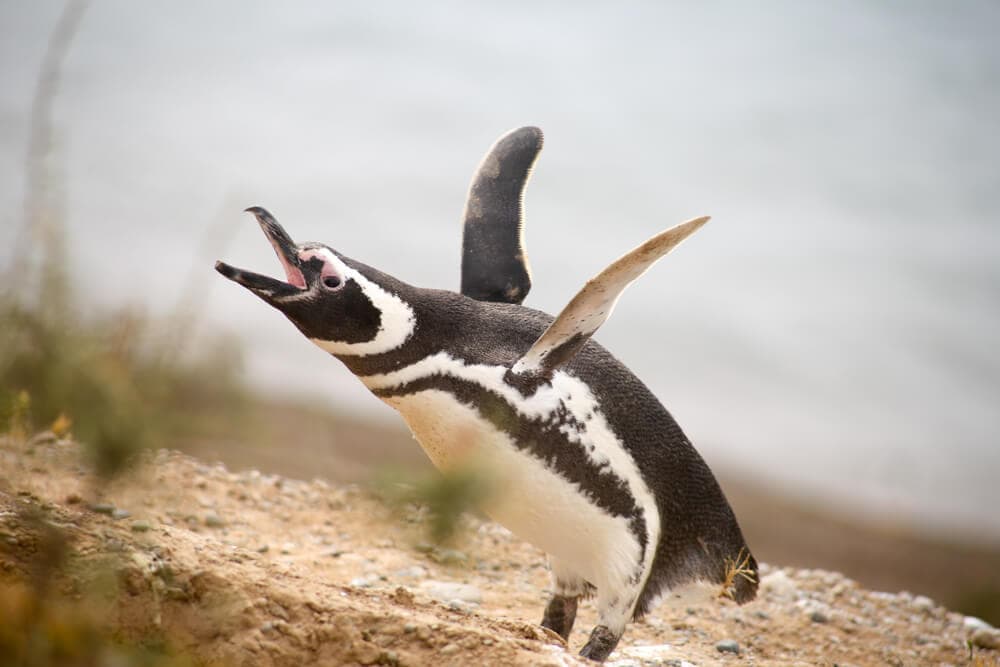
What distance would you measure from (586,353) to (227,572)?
1034 mm

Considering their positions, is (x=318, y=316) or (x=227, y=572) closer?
(x=227, y=572)

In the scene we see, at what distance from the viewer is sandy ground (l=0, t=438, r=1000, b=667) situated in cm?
187

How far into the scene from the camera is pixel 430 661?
→ 1.92 meters

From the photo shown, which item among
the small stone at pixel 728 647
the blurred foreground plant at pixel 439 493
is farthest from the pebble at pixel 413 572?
the blurred foreground plant at pixel 439 493

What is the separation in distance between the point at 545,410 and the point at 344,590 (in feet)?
2.08

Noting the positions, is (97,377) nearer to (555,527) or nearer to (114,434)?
(114,434)

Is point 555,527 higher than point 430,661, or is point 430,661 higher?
point 555,527

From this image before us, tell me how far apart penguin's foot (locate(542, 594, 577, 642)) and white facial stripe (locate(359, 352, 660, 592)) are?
0.35 metres

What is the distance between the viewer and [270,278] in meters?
2.24

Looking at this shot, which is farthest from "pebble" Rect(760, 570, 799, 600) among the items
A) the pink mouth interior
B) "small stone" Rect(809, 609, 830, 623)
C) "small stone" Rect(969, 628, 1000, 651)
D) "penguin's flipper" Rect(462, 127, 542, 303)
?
the pink mouth interior

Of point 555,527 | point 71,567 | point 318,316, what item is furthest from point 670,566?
point 71,567

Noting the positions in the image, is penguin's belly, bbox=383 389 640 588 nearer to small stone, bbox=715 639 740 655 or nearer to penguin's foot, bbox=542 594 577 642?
penguin's foot, bbox=542 594 577 642

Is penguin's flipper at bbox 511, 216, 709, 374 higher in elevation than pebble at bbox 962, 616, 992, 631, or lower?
higher

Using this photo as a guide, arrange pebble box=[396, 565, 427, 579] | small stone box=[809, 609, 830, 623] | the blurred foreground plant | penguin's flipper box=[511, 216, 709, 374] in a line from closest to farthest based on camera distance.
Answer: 1. the blurred foreground plant
2. penguin's flipper box=[511, 216, 709, 374]
3. pebble box=[396, 565, 427, 579]
4. small stone box=[809, 609, 830, 623]
